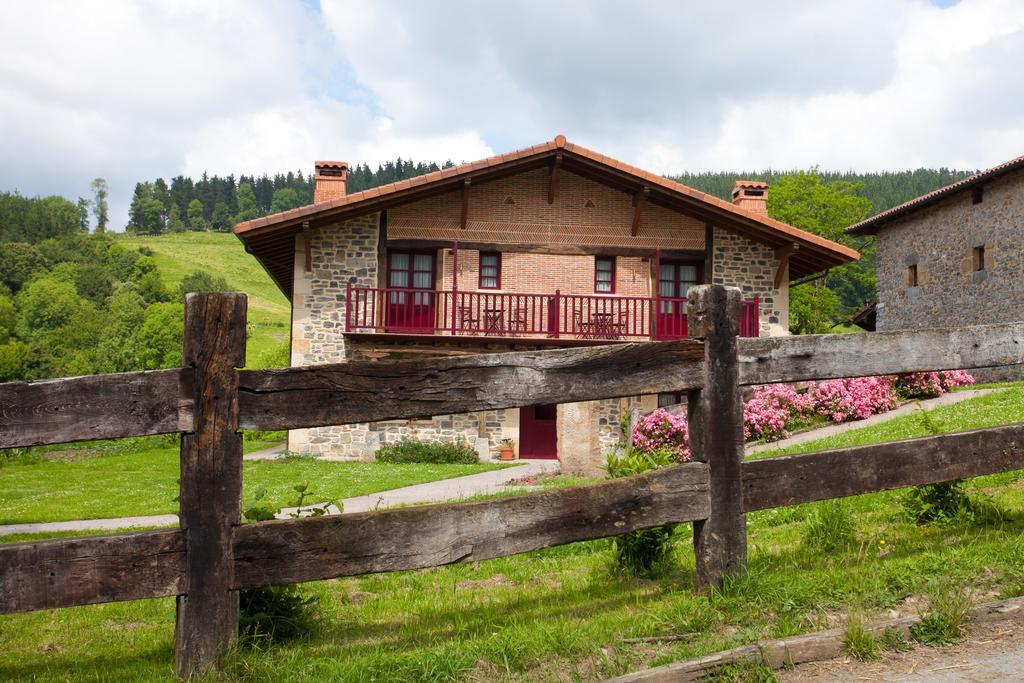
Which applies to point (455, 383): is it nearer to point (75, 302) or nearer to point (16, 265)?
point (75, 302)

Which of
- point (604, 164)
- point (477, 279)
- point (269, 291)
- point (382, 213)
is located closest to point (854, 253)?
point (604, 164)

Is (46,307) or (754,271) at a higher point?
(46,307)

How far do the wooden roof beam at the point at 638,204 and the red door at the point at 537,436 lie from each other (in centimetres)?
515

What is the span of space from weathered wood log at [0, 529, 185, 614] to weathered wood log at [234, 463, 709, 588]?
0.24 m

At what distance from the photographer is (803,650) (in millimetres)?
2971

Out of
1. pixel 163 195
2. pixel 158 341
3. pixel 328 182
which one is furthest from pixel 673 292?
pixel 163 195

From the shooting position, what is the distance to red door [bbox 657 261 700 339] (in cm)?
2058

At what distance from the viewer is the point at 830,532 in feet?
14.9

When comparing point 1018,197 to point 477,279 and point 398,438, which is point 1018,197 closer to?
point 477,279

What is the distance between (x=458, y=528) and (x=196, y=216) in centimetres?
14339

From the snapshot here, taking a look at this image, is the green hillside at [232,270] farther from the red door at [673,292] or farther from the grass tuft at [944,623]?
the grass tuft at [944,623]

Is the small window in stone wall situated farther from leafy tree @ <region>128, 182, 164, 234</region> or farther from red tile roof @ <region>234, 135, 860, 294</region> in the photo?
leafy tree @ <region>128, 182, 164, 234</region>

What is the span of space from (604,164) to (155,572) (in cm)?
1784

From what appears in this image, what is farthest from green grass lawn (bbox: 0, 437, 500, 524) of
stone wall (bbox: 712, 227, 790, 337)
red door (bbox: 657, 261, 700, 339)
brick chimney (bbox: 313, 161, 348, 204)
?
stone wall (bbox: 712, 227, 790, 337)
